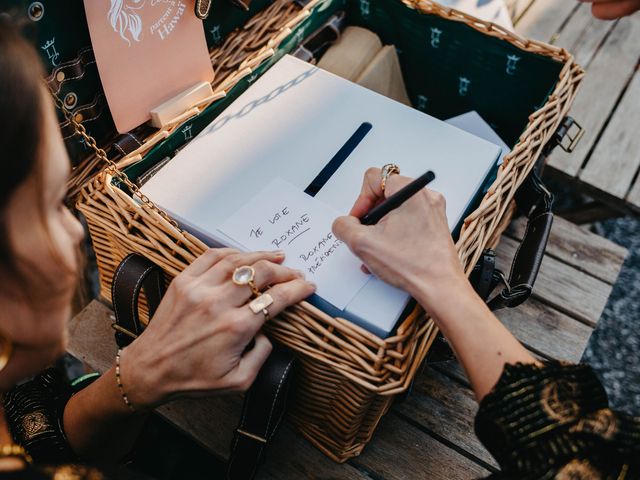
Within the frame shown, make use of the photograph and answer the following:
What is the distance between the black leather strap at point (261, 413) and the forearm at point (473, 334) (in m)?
0.18

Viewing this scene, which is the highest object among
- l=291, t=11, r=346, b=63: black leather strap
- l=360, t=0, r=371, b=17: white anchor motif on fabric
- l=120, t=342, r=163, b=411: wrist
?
l=360, t=0, r=371, b=17: white anchor motif on fabric

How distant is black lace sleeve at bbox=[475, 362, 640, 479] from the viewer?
20.3 inches

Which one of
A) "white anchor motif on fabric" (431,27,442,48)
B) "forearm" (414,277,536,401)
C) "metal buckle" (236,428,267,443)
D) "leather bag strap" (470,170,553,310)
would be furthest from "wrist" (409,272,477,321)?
"white anchor motif on fabric" (431,27,442,48)

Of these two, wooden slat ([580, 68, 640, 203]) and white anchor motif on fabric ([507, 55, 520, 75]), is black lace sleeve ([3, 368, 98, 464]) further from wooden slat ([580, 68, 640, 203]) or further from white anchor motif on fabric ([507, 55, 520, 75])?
wooden slat ([580, 68, 640, 203])

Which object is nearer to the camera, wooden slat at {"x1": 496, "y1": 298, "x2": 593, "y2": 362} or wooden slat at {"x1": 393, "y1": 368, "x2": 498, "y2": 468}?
wooden slat at {"x1": 393, "y1": 368, "x2": 498, "y2": 468}

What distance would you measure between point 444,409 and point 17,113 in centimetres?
71

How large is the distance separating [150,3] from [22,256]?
46 centimetres

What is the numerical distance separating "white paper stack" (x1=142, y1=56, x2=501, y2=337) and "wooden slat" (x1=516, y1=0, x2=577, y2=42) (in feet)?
3.18

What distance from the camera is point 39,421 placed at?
68cm

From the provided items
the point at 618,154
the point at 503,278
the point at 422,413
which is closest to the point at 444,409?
the point at 422,413

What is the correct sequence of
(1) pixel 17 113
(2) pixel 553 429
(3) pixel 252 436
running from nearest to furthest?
(1) pixel 17 113
(2) pixel 553 429
(3) pixel 252 436

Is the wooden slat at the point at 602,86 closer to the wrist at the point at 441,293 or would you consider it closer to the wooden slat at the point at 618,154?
the wooden slat at the point at 618,154

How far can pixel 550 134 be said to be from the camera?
0.81 m

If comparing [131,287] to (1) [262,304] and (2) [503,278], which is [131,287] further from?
(2) [503,278]
